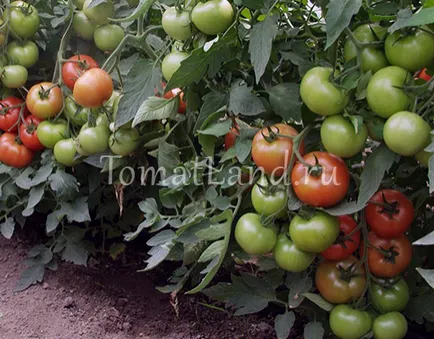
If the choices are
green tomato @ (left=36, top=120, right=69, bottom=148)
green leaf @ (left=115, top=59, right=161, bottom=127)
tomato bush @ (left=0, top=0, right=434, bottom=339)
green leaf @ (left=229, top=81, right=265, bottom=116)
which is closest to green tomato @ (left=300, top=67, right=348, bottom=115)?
tomato bush @ (left=0, top=0, right=434, bottom=339)

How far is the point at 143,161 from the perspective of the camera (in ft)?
4.39

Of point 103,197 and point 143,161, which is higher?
point 143,161

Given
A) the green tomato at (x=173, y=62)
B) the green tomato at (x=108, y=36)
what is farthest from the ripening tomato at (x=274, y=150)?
the green tomato at (x=108, y=36)

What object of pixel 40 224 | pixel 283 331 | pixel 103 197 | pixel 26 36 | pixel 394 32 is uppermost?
pixel 394 32

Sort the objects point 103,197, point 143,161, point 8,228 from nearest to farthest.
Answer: point 143,161, point 8,228, point 103,197

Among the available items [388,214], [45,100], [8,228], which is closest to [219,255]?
[388,214]

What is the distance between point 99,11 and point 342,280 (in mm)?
790

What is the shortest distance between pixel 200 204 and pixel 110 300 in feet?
1.75

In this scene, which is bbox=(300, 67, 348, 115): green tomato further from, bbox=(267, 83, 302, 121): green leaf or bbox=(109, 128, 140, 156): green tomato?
bbox=(109, 128, 140, 156): green tomato

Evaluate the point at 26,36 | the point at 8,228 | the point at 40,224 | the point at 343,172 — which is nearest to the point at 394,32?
the point at 343,172

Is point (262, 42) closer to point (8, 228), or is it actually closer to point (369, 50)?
point (369, 50)

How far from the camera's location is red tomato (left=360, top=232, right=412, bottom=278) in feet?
3.26

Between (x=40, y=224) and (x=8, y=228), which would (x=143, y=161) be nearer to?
(x=8, y=228)

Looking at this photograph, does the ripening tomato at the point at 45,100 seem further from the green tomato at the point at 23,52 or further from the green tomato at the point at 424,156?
the green tomato at the point at 424,156
